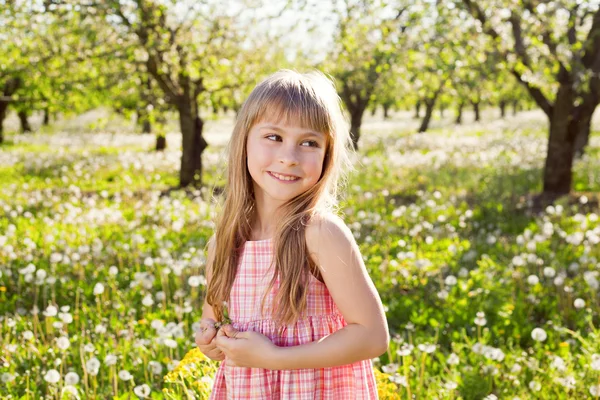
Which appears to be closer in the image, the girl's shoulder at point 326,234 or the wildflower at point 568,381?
the girl's shoulder at point 326,234

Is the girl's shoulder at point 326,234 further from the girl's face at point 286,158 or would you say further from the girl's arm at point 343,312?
the girl's face at point 286,158

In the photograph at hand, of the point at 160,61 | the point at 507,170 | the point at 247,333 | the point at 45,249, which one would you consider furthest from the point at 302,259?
the point at 507,170

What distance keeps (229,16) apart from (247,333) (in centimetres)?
1038

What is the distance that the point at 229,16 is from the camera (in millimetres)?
Result: 11562

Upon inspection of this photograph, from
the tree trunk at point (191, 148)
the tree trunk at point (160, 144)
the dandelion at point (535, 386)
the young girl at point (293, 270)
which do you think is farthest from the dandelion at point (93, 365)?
the tree trunk at point (160, 144)

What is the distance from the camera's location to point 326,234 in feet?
6.54

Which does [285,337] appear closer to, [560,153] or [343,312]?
[343,312]

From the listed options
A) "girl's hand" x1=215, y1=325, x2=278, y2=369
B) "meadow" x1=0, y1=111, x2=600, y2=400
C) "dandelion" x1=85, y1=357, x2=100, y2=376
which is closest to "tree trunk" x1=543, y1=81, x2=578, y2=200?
"meadow" x1=0, y1=111, x2=600, y2=400

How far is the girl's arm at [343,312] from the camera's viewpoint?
6.46ft

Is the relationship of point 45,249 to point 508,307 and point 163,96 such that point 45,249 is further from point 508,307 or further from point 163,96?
point 163,96

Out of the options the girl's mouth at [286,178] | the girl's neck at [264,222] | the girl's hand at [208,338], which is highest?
the girl's mouth at [286,178]

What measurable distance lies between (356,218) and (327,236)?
20.8ft

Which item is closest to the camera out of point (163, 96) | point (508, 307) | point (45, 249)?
point (508, 307)

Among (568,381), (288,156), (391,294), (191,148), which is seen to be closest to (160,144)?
(191,148)
